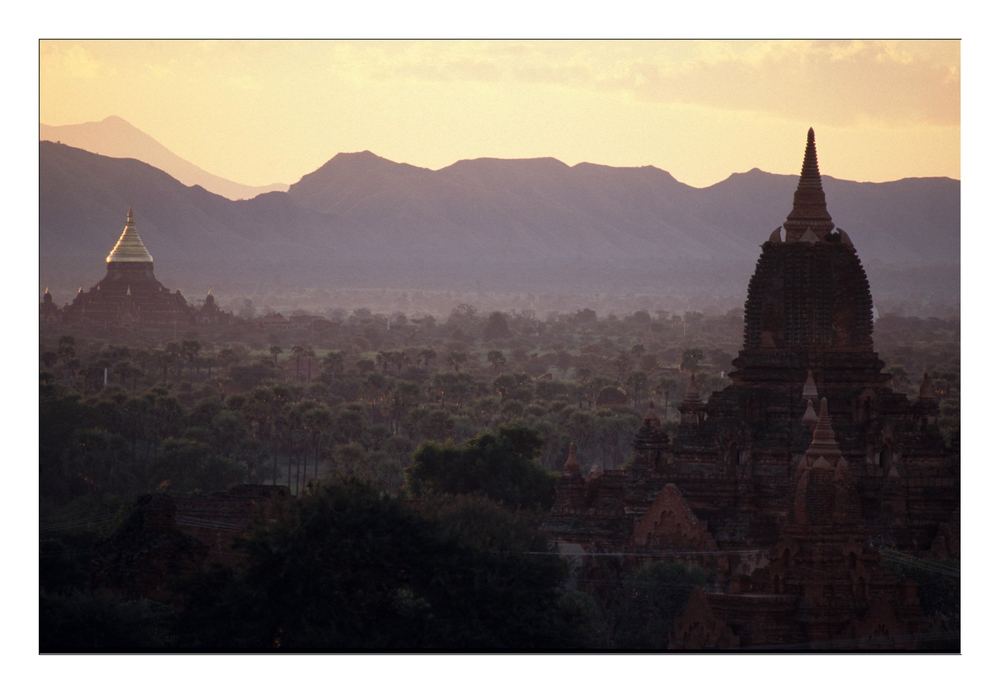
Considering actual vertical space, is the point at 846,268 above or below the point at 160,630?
above

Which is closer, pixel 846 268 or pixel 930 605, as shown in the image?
pixel 930 605

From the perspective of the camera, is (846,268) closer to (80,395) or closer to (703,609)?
(703,609)

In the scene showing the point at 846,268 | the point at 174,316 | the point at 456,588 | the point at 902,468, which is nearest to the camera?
the point at 456,588

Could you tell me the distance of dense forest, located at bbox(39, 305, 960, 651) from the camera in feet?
127

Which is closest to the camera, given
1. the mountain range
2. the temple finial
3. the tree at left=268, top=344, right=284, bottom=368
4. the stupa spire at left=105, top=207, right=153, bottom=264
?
the temple finial

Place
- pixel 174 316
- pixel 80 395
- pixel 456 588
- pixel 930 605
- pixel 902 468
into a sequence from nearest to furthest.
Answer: pixel 456 588 → pixel 930 605 → pixel 902 468 → pixel 80 395 → pixel 174 316

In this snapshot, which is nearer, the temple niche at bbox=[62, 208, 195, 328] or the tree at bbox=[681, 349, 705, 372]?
the tree at bbox=[681, 349, 705, 372]

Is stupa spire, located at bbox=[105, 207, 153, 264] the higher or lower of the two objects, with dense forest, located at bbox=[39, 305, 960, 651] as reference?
higher

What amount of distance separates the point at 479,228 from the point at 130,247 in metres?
57.9

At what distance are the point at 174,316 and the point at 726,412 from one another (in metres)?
79.4

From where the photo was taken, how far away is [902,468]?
50000 millimetres

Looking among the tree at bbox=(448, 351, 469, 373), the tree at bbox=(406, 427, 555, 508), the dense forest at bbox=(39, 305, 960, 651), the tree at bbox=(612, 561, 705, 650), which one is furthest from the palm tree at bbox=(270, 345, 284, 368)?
the tree at bbox=(612, 561, 705, 650)

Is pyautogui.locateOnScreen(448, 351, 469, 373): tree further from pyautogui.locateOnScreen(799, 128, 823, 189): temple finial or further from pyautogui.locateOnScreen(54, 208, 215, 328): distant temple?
pyautogui.locateOnScreen(799, 128, 823, 189): temple finial

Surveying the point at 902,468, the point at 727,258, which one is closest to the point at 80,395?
the point at 902,468
